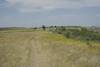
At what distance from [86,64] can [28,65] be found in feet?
21.1

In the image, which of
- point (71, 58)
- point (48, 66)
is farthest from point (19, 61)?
point (71, 58)

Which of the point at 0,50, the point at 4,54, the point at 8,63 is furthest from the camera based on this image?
the point at 0,50

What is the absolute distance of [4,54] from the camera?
36094 millimetres

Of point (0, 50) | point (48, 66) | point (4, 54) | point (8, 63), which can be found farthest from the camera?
point (0, 50)

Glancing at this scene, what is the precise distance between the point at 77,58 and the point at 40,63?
6020 mm

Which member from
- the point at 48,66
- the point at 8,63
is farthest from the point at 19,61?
the point at 48,66

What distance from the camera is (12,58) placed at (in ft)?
109

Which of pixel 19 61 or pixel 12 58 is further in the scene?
pixel 12 58

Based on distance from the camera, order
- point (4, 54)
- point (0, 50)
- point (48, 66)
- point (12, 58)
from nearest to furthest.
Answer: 1. point (48, 66)
2. point (12, 58)
3. point (4, 54)
4. point (0, 50)

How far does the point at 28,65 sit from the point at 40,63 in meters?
1.75

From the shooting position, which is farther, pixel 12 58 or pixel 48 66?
pixel 12 58

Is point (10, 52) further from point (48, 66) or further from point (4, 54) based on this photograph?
point (48, 66)

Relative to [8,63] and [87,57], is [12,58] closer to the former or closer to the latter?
[8,63]

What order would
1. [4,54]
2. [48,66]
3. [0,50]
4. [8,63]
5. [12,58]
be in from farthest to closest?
[0,50], [4,54], [12,58], [8,63], [48,66]
